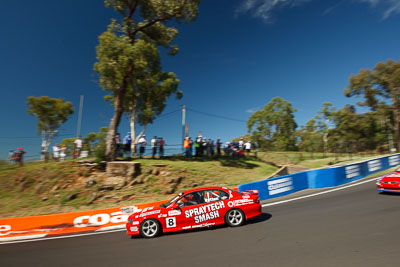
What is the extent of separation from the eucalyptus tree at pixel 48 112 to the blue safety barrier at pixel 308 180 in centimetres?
3223

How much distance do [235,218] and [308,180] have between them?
7475mm

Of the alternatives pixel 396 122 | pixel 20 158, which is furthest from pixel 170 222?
pixel 396 122

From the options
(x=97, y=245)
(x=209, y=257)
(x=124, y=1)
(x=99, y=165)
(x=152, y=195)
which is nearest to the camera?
(x=209, y=257)

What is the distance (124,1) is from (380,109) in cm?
4073

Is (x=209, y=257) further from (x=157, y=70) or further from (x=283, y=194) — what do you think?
(x=157, y=70)

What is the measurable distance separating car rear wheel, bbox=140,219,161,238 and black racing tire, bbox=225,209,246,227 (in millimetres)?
2191

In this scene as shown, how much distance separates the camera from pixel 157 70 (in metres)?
22.0

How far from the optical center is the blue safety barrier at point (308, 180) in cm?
1095

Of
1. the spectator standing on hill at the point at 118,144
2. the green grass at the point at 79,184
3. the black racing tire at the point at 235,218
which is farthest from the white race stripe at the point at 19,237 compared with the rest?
the spectator standing on hill at the point at 118,144

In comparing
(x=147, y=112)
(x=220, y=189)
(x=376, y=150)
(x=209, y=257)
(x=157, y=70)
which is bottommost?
(x=209, y=257)

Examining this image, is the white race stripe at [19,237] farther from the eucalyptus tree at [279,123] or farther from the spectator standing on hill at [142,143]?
the eucalyptus tree at [279,123]

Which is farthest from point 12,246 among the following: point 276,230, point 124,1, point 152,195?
point 124,1

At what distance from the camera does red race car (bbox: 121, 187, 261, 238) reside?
6.75m

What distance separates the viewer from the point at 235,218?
689 cm
